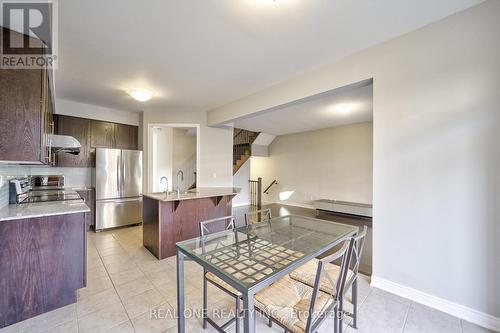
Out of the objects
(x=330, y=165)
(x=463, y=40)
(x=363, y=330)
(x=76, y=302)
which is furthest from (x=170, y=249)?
(x=330, y=165)

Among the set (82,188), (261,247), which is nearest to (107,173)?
(82,188)

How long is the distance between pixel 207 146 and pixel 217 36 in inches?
117

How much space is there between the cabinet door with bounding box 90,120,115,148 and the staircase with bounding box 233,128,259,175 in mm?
3660

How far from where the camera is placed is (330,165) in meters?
6.42

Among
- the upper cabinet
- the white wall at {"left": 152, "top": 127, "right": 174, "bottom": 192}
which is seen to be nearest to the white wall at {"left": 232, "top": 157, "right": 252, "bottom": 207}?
the white wall at {"left": 152, "top": 127, "right": 174, "bottom": 192}

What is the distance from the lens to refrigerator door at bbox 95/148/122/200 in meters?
4.12

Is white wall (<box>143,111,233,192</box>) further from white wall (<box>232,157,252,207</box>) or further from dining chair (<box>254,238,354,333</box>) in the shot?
dining chair (<box>254,238,354,333</box>)

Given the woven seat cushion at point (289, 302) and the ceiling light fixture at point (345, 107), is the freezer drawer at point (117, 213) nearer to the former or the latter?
the woven seat cushion at point (289, 302)

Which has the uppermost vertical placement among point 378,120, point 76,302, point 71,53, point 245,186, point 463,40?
point 71,53

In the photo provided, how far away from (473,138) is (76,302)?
387cm

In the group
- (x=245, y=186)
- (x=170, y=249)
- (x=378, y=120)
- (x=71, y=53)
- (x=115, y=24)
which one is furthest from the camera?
(x=245, y=186)

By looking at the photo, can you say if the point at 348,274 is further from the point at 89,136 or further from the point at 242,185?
the point at 242,185

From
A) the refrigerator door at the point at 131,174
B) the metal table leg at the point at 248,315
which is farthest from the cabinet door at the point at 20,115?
the refrigerator door at the point at 131,174

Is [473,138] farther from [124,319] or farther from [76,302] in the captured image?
[76,302]
